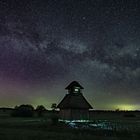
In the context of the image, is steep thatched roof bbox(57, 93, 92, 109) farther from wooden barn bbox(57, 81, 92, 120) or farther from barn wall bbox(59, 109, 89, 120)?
barn wall bbox(59, 109, 89, 120)

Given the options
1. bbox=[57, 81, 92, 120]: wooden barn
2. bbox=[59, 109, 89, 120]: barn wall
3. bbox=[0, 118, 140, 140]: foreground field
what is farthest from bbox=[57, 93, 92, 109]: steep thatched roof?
bbox=[0, 118, 140, 140]: foreground field

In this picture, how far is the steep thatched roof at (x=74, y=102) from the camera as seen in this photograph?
59147 mm

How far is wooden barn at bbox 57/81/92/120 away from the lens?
59.3 metres

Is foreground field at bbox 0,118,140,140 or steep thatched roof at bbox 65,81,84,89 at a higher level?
steep thatched roof at bbox 65,81,84,89

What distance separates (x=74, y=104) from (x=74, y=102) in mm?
501

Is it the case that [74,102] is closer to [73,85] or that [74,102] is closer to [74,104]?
[74,104]

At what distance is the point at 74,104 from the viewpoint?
59250 millimetres

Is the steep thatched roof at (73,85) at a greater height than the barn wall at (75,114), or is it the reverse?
the steep thatched roof at (73,85)

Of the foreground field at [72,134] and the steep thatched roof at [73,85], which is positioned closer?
the foreground field at [72,134]

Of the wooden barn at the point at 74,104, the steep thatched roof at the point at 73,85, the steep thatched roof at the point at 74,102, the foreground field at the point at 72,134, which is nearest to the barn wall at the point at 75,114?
the wooden barn at the point at 74,104

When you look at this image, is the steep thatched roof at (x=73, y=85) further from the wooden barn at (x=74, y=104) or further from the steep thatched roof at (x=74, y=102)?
the steep thatched roof at (x=74, y=102)

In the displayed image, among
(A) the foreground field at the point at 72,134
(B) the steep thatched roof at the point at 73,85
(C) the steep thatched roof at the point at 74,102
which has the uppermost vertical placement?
(B) the steep thatched roof at the point at 73,85

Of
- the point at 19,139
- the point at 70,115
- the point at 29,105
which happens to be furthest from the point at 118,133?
the point at 29,105

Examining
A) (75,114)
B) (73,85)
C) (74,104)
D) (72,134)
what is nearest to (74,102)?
(74,104)
